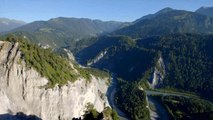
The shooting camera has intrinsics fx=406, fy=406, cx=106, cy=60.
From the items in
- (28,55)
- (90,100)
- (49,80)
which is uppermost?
(28,55)

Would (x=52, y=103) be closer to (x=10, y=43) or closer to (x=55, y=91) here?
(x=55, y=91)

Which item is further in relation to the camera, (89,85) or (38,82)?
(89,85)

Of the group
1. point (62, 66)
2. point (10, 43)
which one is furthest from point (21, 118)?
point (62, 66)

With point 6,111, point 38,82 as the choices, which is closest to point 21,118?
point 6,111

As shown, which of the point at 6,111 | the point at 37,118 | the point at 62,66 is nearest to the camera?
the point at 6,111

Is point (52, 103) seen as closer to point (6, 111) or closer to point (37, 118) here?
→ point (37, 118)

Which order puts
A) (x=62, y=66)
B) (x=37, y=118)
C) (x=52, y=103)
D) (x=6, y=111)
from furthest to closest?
(x=62, y=66) < (x=52, y=103) < (x=37, y=118) < (x=6, y=111)

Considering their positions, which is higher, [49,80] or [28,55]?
[28,55]
